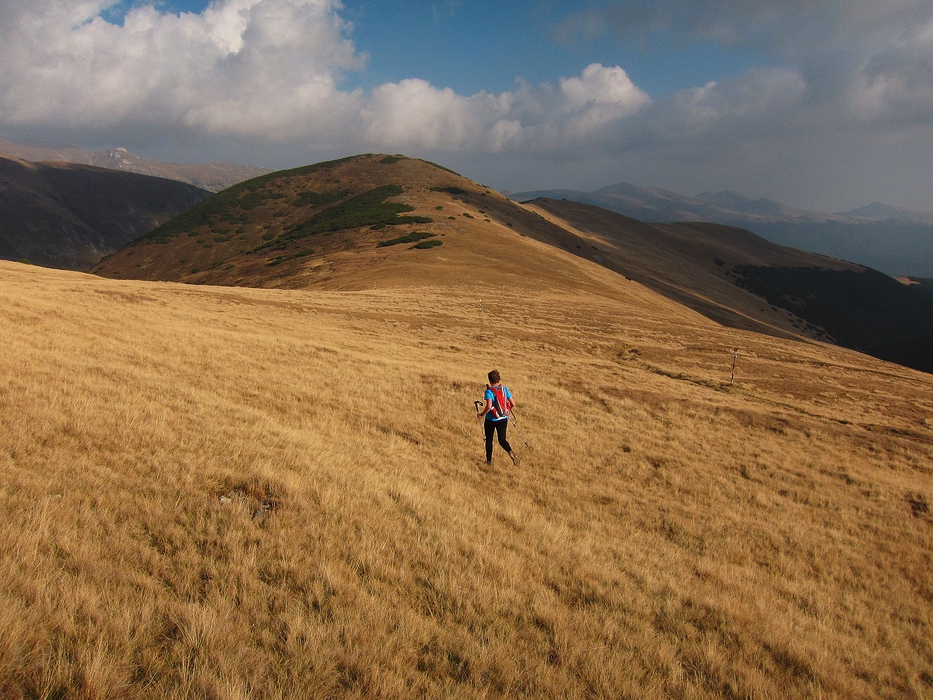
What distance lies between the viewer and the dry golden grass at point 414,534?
4.15m

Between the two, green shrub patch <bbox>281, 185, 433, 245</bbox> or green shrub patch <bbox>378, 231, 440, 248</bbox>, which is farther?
green shrub patch <bbox>281, 185, 433, 245</bbox>

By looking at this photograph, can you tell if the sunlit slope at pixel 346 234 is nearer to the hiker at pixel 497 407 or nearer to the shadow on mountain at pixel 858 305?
the hiker at pixel 497 407

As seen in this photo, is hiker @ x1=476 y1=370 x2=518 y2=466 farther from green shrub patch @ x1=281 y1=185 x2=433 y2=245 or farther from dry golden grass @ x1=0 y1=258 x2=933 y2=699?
green shrub patch @ x1=281 y1=185 x2=433 y2=245

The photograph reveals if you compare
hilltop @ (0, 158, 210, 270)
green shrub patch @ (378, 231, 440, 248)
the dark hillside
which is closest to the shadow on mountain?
the dark hillside

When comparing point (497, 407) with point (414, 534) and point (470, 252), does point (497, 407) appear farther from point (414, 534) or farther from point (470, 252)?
point (470, 252)

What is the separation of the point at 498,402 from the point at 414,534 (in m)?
4.22

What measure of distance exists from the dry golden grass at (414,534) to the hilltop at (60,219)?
16244 centimetres

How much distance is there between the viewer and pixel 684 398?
1862 centimetres

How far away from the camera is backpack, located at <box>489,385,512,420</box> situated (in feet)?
33.4

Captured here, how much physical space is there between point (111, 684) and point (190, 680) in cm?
53

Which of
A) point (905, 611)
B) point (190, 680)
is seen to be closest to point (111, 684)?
point (190, 680)

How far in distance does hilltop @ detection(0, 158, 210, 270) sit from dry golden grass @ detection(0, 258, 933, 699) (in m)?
Result: 162

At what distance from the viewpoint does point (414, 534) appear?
6.51 m

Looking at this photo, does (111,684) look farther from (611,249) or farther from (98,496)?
(611,249)
